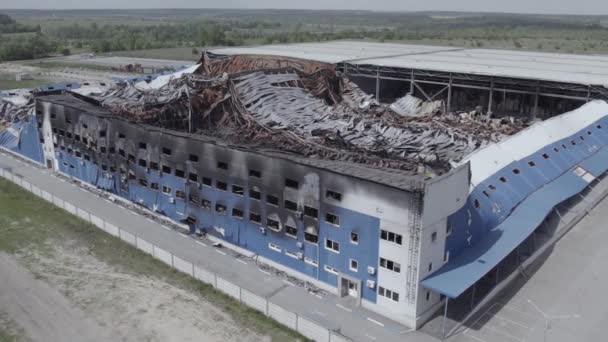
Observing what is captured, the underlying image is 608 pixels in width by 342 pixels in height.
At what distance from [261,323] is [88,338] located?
7500mm

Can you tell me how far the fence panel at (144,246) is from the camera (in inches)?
1212

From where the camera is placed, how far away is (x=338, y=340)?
22.0 m

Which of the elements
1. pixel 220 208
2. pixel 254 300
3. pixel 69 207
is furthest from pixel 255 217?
pixel 69 207

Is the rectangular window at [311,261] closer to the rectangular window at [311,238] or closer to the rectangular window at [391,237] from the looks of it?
the rectangular window at [311,238]

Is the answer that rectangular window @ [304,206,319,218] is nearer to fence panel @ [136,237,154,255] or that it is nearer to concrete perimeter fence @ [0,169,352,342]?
concrete perimeter fence @ [0,169,352,342]

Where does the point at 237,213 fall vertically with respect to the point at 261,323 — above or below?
above

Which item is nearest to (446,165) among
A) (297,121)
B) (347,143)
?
(347,143)

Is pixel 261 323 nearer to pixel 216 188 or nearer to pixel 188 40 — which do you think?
pixel 216 188

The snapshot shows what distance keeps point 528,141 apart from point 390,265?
1905cm

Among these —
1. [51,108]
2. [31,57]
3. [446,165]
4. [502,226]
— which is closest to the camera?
[502,226]

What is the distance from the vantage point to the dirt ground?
76.9 ft

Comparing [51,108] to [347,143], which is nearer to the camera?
[347,143]

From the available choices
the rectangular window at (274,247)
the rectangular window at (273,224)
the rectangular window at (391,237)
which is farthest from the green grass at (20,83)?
the rectangular window at (391,237)

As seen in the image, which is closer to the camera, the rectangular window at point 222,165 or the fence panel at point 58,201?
the rectangular window at point 222,165
